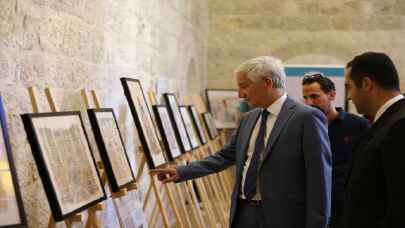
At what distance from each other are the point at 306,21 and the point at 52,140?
8582 mm

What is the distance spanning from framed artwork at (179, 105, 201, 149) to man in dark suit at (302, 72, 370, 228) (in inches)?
61.7

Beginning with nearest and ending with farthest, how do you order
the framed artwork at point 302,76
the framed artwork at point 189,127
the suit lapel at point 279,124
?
the suit lapel at point 279,124 < the framed artwork at point 189,127 < the framed artwork at point 302,76

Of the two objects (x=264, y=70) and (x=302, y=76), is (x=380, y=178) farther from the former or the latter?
(x=302, y=76)

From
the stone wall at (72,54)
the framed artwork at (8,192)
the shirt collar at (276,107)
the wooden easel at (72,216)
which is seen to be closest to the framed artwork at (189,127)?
the stone wall at (72,54)

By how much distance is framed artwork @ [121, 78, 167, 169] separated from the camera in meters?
3.77

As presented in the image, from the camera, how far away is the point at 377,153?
212 cm

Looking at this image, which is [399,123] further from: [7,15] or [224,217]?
[224,217]

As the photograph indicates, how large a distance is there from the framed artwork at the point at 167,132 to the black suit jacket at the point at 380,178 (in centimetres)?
221

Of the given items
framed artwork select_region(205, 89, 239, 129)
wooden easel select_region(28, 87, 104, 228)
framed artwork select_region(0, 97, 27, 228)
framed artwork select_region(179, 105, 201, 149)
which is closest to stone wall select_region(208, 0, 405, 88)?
framed artwork select_region(205, 89, 239, 129)

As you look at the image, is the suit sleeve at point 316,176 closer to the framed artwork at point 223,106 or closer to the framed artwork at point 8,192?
the framed artwork at point 8,192

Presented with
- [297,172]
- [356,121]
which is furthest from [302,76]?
[297,172]

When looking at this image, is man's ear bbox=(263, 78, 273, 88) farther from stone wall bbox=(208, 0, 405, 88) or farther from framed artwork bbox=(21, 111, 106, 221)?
stone wall bbox=(208, 0, 405, 88)

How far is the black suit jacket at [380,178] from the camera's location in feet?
6.62

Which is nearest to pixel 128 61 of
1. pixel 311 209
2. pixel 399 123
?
pixel 311 209
